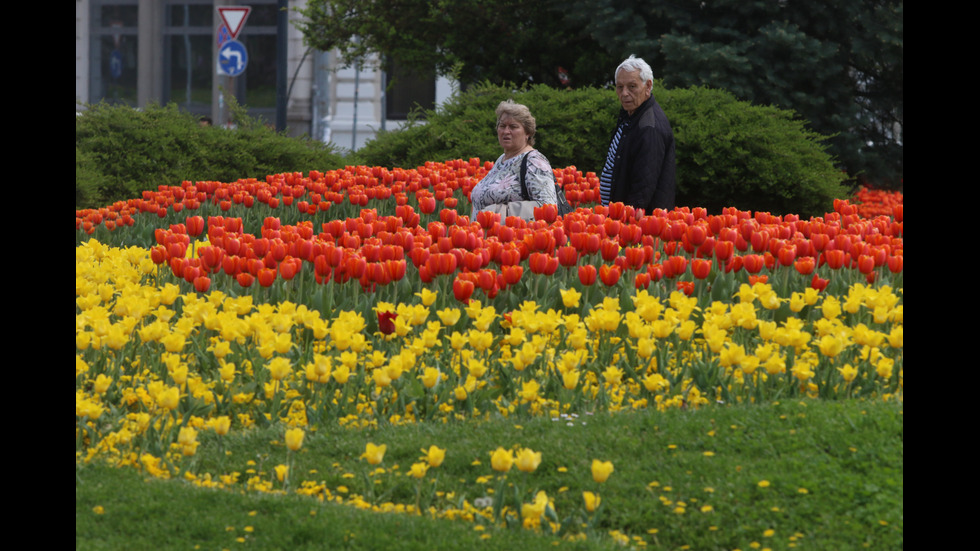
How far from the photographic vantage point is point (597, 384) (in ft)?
15.6

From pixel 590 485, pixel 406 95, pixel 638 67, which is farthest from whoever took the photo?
pixel 406 95

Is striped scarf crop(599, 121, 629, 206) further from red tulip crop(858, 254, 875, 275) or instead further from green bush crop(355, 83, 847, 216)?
green bush crop(355, 83, 847, 216)

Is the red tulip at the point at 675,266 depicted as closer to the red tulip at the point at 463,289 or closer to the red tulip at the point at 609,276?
the red tulip at the point at 609,276

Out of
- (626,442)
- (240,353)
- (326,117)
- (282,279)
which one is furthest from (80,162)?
(326,117)

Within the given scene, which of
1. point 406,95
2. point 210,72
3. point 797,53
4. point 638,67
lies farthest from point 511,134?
point 210,72

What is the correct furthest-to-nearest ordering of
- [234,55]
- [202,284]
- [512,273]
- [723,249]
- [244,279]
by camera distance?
[234,55] → [723,249] → [244,279] → [202,284] → [512,273]

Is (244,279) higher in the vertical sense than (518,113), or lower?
lower

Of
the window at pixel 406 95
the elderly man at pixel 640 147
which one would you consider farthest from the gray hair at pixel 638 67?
the window at pixel 406 95

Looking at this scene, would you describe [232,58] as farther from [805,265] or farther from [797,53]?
[805,265]

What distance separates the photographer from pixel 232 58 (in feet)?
54.2

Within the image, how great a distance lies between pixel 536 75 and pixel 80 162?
7635 millimetres

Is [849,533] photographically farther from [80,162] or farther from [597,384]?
[80,162]

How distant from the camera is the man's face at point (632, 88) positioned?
7254 mm

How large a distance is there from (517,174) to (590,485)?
4.00 metres
